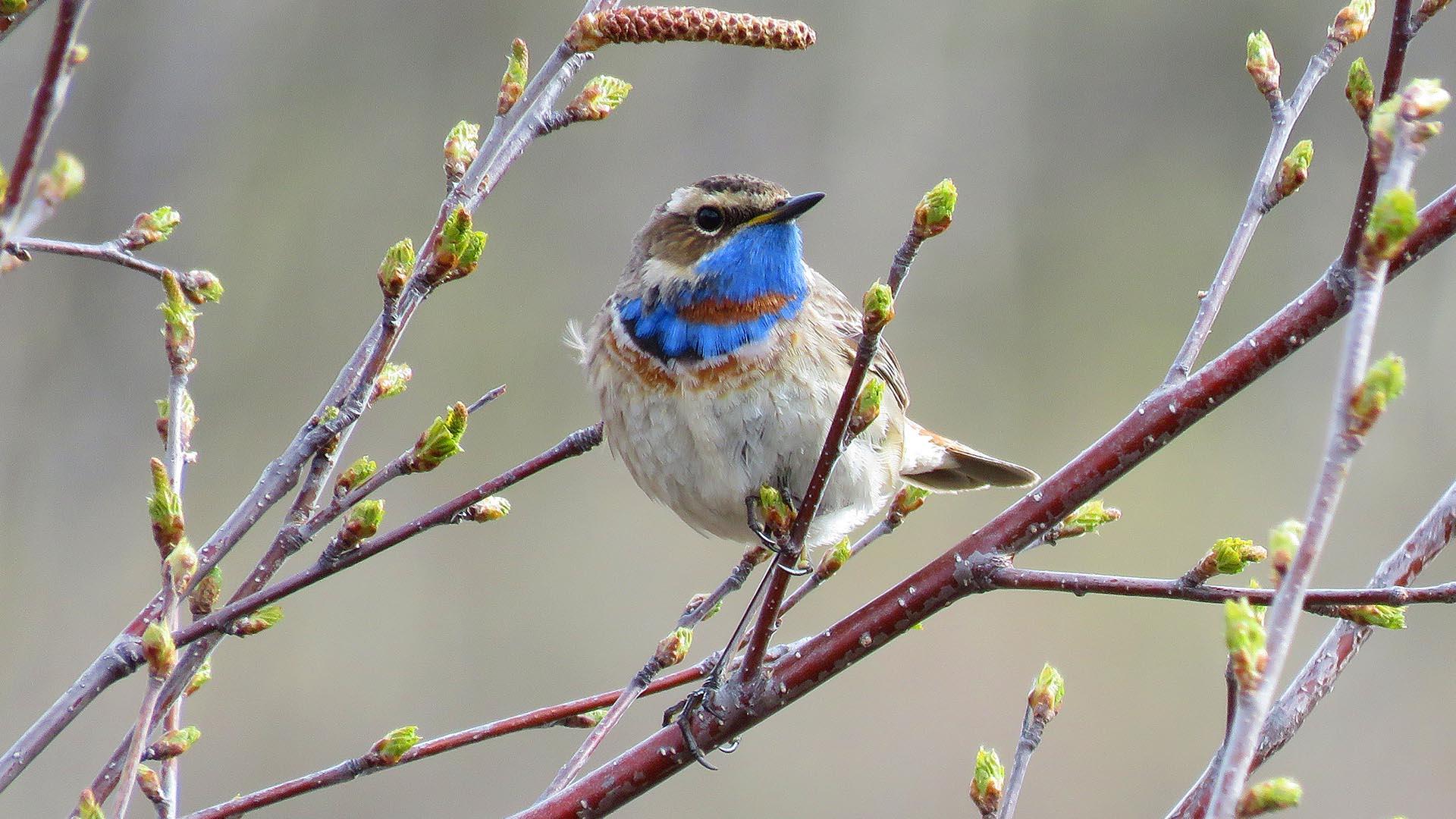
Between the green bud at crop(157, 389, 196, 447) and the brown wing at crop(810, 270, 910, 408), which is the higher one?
the brown wing at crop(810, 270, 910, 408)

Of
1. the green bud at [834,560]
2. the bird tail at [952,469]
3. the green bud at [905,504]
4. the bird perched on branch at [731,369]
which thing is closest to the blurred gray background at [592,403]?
the bird tail at [952,469]

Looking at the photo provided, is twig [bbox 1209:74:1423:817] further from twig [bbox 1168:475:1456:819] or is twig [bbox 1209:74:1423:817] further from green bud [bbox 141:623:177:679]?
green bud [bbox 141:623:177:679]

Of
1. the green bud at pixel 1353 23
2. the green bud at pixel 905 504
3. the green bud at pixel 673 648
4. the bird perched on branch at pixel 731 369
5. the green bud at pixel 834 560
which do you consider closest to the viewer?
the green bud at pixel 1353 23

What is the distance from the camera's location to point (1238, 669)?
1279mm

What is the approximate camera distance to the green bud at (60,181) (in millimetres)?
1294

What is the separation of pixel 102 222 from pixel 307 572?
6.30 meters

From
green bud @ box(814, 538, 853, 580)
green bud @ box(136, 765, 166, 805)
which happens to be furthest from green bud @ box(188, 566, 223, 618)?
green bud @ box(814, 538, 853, 580)

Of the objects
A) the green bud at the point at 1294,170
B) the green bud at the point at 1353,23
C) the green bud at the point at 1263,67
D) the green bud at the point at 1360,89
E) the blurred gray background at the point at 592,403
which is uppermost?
the green bud at the point at 1353,23

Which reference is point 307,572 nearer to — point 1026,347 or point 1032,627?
point 1032,627

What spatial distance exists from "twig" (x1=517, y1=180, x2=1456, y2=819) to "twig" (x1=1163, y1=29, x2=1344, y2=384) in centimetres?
5

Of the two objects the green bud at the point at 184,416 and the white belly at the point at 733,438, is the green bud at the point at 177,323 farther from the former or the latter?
the white belly at the point at 733,438

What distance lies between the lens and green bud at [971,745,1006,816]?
203 centimetres

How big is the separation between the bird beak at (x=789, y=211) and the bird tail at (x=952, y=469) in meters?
0.87

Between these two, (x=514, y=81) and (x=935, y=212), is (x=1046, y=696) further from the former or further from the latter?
(x=514, y=81)
